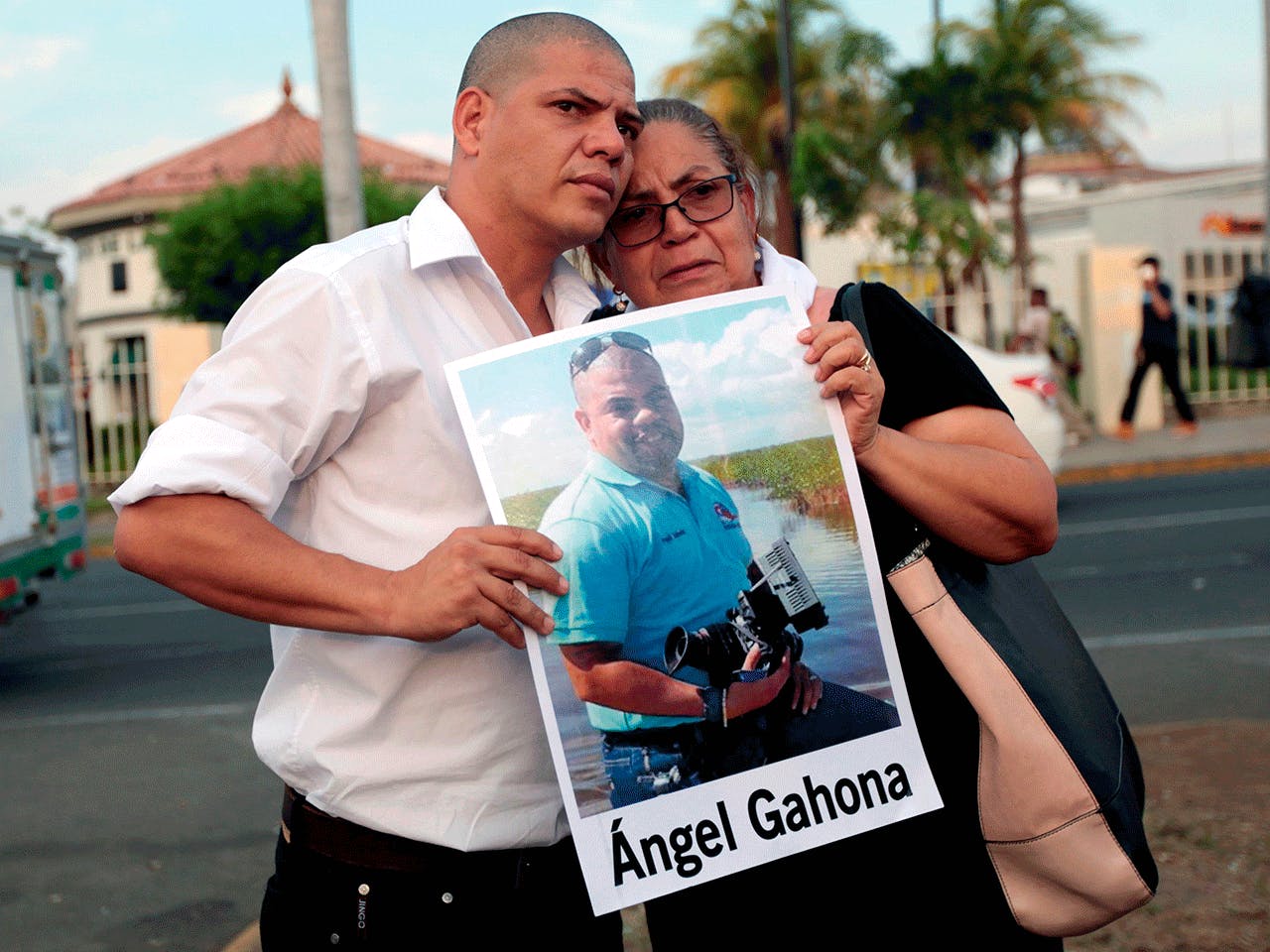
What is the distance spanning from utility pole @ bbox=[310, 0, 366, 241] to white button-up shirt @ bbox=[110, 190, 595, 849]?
27.7ft

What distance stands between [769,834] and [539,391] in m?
0.62

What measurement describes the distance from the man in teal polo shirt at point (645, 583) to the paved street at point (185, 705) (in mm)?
2944

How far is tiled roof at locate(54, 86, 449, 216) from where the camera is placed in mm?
40625

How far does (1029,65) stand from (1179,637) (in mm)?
17290

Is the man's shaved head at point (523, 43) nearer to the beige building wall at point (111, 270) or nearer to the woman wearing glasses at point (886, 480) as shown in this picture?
the woman wearing glasses at point (886, 480)

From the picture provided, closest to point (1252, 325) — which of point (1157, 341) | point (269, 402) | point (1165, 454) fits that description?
point (1165, 454)

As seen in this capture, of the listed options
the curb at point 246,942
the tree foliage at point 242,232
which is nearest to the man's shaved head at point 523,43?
the curb at point 246,942

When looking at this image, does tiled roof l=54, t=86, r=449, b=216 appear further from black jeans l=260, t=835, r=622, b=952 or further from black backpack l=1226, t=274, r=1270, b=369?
black jeans l=260, t=835, r=622, b=952

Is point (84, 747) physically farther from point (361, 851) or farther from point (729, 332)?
point (729, 332)

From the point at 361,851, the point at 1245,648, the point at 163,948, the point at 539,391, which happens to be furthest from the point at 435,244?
the point at 1245,648

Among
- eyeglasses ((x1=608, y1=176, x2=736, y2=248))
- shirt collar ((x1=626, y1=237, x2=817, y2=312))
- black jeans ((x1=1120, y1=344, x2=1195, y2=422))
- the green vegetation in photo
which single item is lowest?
black jeans ((x1=1120, y1=344, x2=1195, y2=422))

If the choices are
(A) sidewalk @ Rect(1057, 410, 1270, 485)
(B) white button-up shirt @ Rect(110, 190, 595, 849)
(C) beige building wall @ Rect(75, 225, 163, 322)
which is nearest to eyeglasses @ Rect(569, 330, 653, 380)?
(B) white button-up shirt @ Rect(110, 190, 595, 849)

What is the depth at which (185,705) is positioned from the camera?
23.9ft

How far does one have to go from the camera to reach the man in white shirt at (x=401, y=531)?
1.79m
